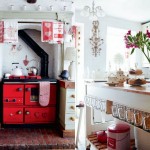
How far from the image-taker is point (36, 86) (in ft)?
16.8

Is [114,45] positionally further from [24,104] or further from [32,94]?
[24,104]

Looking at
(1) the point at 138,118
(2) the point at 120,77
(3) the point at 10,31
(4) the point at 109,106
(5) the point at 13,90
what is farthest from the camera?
(3) the point at 10,31

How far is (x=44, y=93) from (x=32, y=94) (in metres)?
0.26

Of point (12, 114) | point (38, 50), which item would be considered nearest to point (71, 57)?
point (38, 50)

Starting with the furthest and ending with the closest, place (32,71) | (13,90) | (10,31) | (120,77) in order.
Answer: (32,71)
(10,31)
(13,90)
(120,77)

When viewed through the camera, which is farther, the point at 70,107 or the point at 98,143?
the point at 70,107

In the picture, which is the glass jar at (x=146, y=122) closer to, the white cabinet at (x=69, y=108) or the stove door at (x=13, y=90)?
the white cabinet at (x=69, y=108)

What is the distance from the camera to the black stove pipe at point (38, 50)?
225 inches

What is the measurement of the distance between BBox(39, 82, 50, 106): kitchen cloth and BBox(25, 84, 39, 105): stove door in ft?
0.39

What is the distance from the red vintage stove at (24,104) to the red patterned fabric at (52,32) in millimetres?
846

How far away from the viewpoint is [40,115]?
512cm

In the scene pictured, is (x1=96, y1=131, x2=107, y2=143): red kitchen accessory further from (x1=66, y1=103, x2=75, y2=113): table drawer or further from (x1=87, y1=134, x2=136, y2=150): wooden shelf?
(x1=66, y1=103, x2=75, y2=113): table drawer

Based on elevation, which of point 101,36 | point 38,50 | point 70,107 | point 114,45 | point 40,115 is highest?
point 101,36

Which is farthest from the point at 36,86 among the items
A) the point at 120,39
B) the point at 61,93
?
the point at 120,39
